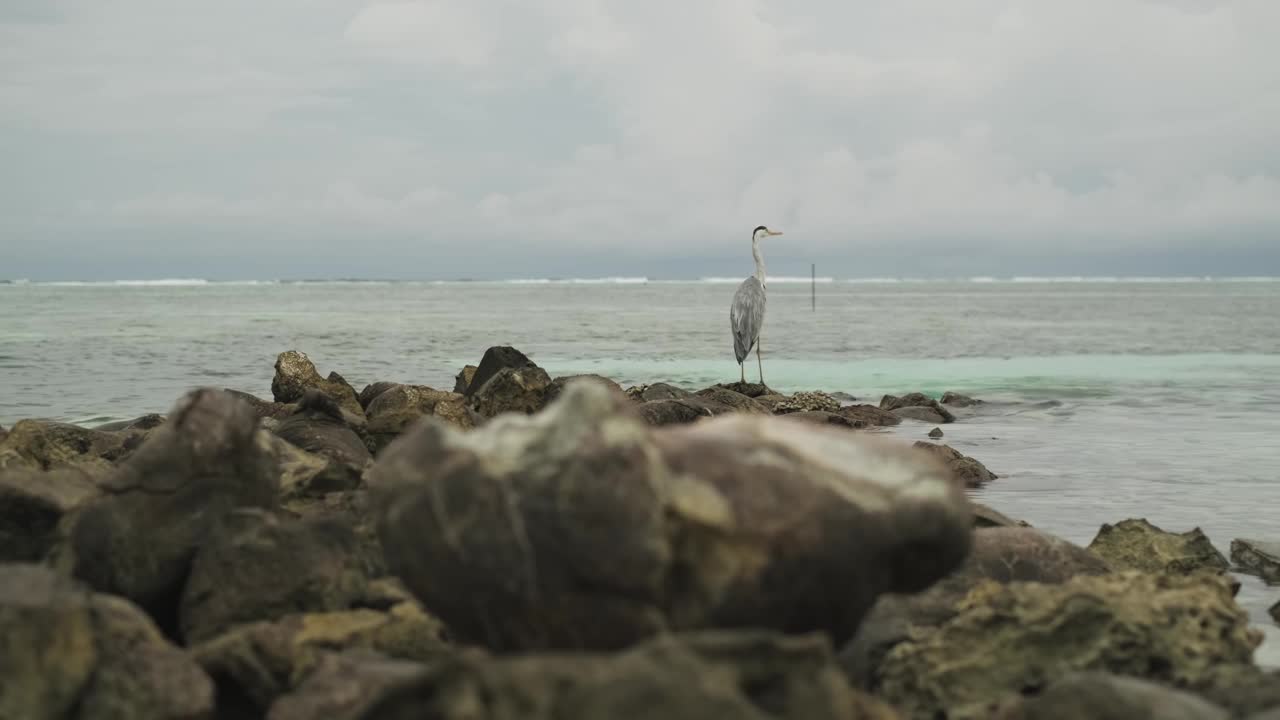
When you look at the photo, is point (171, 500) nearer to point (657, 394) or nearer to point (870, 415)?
point (657, 394)

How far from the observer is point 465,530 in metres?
3.87

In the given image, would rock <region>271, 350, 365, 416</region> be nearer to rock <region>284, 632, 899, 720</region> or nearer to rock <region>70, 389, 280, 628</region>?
rock <region>70, 389, 280, 628</region>

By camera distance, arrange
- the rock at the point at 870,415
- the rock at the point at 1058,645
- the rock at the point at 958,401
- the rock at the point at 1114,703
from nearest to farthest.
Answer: the rock at the point at 1114,703 < the rock at the point at 1058,645 < the rock at the point at 870,415 < the rock at the point at 958,401

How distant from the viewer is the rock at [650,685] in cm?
312

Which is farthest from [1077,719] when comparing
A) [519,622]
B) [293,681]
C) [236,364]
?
[236,364]

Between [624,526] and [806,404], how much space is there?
44.5 feet

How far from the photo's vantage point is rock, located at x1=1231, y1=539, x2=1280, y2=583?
7594mm

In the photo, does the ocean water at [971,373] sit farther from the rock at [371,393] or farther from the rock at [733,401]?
the rock at [371,393]

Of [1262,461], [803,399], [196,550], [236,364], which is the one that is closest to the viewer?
[196,550]

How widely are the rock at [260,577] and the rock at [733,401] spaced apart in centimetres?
909

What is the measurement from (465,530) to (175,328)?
42.9 m

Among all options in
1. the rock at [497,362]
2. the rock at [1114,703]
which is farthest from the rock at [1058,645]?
the rock at [497,362]

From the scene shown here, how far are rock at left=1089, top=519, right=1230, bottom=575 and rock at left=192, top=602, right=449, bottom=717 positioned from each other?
163 inches

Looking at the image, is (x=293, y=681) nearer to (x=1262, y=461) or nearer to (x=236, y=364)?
(x=1262, y=461)
